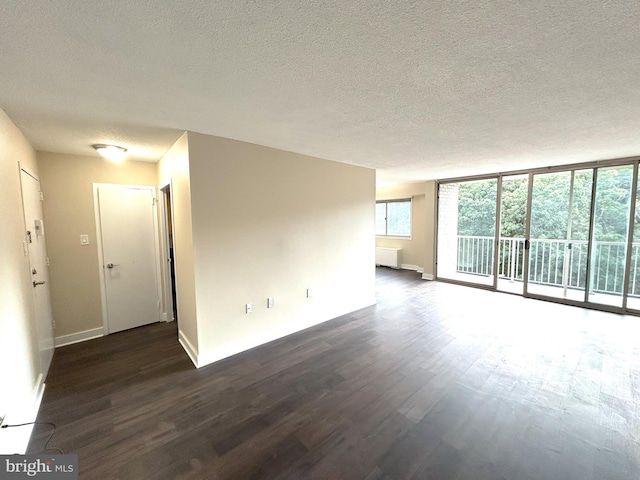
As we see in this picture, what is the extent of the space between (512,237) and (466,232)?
91 cm

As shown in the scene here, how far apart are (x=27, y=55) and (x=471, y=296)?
240 inches

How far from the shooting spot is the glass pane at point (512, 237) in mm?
5320

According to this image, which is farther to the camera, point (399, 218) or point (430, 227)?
point (399, 218)

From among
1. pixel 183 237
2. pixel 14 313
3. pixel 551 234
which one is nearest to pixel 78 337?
pixel 14 313

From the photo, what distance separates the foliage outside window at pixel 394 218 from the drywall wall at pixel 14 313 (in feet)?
23.8

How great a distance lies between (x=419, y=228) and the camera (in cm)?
709

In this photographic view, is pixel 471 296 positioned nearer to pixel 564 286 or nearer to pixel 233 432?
pixel 564 286

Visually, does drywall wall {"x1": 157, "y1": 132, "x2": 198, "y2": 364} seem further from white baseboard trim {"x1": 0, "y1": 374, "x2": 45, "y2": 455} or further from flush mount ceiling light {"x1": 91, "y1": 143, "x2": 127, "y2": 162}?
white baseboard trim {"x1": 0, "y1": 374, "x2": 45, "y2": 455}

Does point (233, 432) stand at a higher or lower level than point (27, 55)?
lower

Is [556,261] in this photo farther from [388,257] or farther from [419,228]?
[388,257]

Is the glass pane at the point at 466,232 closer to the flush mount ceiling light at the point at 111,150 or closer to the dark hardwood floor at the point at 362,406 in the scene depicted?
the dark hardwood floor at the point at 362,406

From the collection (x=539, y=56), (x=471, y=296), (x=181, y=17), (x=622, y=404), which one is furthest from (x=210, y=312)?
(x=471, y=296)

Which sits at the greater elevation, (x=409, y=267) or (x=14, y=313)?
(x=14, y=313)

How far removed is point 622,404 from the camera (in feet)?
6.93
